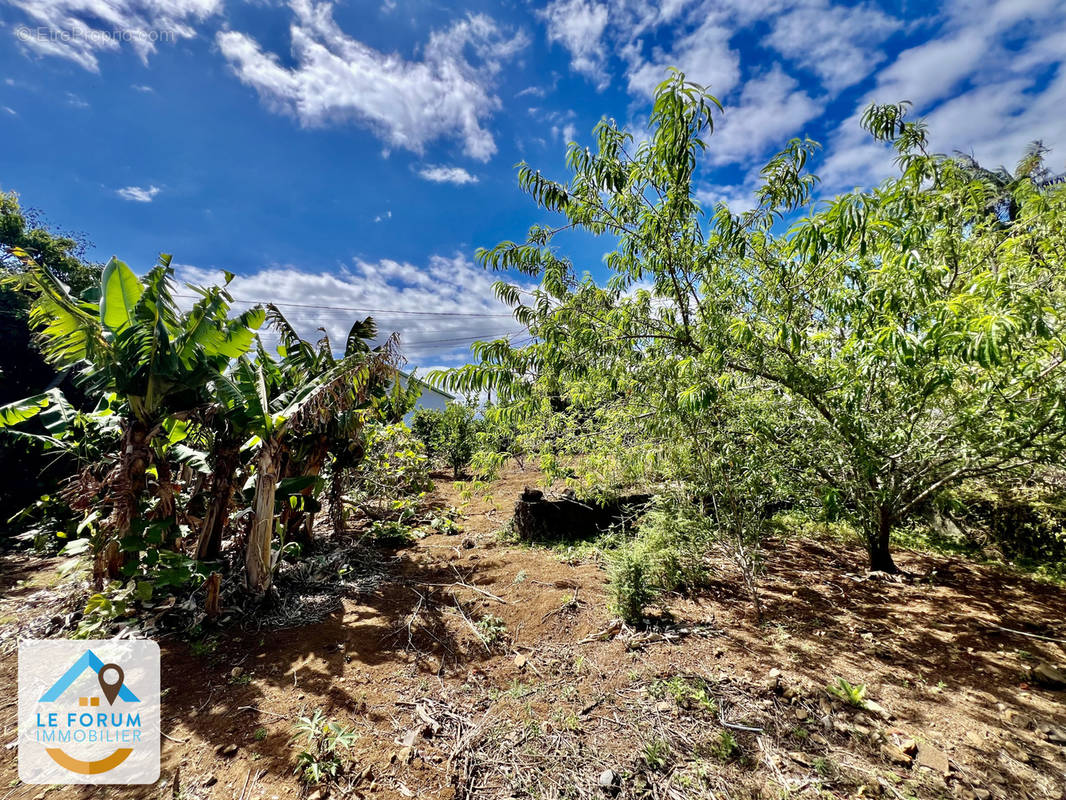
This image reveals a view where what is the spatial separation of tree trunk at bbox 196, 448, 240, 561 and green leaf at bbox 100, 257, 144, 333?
1.45 metres

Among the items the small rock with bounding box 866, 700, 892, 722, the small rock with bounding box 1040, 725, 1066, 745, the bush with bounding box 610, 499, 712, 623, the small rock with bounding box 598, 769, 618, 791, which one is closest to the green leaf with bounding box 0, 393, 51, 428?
the small rock with bounding box 598, 769, 618, 791

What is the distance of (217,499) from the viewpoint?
13.2 feet

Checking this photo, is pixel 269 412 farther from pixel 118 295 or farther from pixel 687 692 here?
pixel 687 692

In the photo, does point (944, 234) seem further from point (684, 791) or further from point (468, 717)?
point (468, 717)

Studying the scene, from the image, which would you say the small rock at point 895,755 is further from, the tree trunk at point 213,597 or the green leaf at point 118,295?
the green leaf at point 118,295

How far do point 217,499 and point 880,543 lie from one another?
7.31 meters

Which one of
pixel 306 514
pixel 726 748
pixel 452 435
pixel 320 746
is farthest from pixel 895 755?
pixel 452 435

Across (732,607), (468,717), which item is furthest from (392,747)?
(732,607)

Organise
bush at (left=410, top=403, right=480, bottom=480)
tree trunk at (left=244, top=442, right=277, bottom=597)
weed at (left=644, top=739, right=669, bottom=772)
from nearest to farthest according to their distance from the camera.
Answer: weed at (left=644, top=739, right=669, bottom=772) → tree trunk at (left=244, top=442, right=277, bottom=597) → bush at (left=410, top=403, right=480, bottom=480)

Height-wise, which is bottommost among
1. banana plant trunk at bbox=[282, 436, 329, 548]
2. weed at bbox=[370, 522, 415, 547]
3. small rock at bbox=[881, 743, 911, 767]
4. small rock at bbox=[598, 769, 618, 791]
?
small rock at bbox=[598, 769, 618, 791]

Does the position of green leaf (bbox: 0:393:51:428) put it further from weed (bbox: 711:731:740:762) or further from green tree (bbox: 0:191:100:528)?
weed (bbox: 711:731:740:762)

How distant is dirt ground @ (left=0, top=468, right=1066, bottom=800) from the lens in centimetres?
204

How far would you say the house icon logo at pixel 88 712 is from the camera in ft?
7.18

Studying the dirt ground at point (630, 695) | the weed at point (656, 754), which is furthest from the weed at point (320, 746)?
the weed at point (656, 754)
